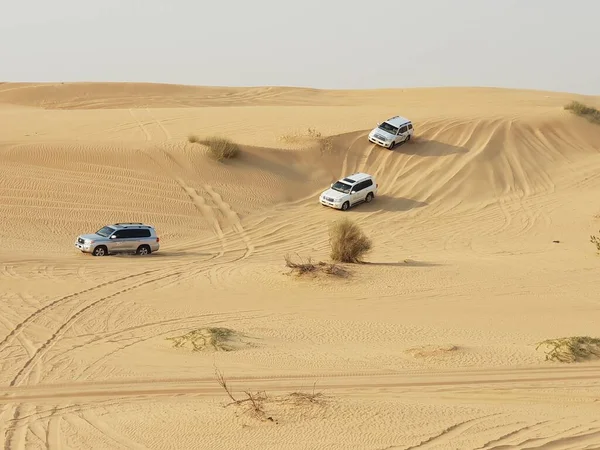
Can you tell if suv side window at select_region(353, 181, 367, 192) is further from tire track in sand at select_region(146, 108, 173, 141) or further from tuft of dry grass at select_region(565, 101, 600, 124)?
tuft of dry grass at select_region(565, 101, 600, 124)

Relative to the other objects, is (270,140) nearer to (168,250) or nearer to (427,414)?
(168,250)

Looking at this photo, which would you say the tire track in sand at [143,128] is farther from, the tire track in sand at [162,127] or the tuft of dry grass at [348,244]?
the tuft of dry grass at [348,244]

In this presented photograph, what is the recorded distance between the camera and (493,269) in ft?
84.5

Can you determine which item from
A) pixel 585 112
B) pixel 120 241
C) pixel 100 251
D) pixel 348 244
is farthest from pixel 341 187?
pixel 585 112

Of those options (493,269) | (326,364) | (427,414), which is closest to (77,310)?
(326,364)

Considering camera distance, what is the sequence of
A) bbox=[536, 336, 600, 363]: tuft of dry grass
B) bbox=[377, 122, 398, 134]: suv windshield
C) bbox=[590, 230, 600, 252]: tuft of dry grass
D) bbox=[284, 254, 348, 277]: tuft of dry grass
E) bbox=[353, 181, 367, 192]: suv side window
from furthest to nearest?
bbox=[377, 122, 398, 134]: suv windshield < bbox=[353, 181, 367, 192]: suv side window < bbox=[590, 230, 600, 252]: tuft of dry grass < bbox=[284, 254, 348, 277]: tuft of dry grass < bbox=[536, 336, 600, 363]: tuft of dry grass

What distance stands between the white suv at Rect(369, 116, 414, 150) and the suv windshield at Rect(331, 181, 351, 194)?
21.2ft

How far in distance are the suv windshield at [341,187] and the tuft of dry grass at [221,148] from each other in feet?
17.9

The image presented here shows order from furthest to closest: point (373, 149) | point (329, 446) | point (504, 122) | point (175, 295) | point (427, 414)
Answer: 1. point (504, 122)
2. point (373, 149)
3. point (175, 295)
4. point (427, 414)
5. point (329, 446)

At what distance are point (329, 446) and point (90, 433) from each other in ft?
10.4

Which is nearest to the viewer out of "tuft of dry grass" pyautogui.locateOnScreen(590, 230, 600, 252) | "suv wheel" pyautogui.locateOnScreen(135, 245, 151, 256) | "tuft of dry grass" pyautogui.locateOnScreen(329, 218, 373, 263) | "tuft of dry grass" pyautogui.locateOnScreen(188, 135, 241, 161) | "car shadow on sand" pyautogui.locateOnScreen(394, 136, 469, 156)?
"tuft of dry grass" pyautogui.locateOnScreen(329, 218, 373, 263)

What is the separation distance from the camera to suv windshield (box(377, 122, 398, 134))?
144 feet

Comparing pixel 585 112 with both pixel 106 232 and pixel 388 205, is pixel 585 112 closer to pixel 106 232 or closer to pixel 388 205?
pixel 388 205

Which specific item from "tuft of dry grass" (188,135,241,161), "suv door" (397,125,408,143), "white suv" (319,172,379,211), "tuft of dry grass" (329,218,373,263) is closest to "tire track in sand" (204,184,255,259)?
"tuft of dry grass" (188,135,241,161)
